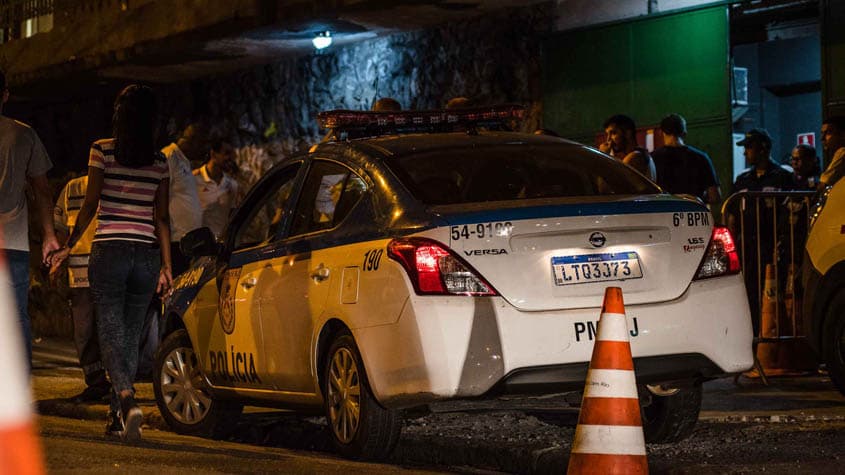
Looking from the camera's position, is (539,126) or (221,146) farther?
(539,126)

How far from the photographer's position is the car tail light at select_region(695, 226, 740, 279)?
660 centimetres

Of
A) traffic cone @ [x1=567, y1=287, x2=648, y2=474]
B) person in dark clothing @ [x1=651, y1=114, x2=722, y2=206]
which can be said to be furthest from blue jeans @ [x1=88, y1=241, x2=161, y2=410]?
person in dark clothing @ [x1=651, y1=114, x2=722, y2=206]

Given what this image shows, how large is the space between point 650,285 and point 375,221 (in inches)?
50.8

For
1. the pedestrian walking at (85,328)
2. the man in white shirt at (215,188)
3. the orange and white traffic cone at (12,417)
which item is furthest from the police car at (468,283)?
the man in white shirt at (215,188)

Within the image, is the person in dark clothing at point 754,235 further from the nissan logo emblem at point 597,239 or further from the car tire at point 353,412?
the car tire at point 353,412

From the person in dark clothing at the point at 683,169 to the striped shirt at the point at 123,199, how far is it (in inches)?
175

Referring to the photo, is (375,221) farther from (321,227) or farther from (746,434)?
(746,434)

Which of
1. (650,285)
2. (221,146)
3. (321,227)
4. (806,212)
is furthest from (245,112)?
(650,285)

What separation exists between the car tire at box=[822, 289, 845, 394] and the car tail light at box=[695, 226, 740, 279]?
226 centimetres

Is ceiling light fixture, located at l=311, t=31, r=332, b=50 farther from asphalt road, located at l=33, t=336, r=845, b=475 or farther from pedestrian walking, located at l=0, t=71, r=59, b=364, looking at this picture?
pedestrian walking, located at l=0, t=71, r=59, b=364

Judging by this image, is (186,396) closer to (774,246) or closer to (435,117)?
(435,117)

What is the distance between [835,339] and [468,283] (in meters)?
3.49

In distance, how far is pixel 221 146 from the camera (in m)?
12.1

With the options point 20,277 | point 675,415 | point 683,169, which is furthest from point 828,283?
point 20,277
